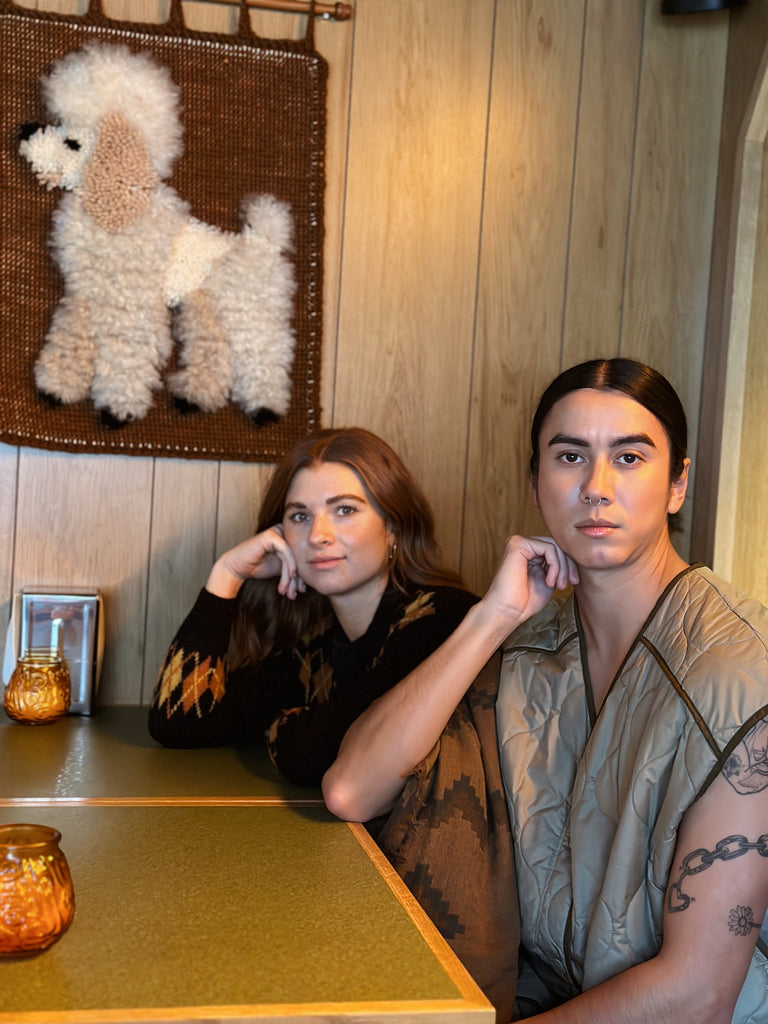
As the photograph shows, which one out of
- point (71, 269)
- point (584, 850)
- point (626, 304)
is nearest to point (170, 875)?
point (584, 850)

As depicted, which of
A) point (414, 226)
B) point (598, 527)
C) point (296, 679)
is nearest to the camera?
point (598, 527)

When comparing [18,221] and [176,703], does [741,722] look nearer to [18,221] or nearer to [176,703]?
[176,703]

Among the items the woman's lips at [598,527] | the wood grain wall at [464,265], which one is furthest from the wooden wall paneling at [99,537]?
the woman's lips at [598,527]

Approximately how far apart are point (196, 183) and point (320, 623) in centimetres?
87

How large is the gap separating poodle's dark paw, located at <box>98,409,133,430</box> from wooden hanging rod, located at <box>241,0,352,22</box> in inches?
32.6

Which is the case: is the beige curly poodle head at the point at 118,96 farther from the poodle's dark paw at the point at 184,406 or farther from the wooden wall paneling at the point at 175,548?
the wooden wall paneling at the point at 175,548

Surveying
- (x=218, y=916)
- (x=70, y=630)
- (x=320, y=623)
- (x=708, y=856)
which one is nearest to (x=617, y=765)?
(x=708, y=856)

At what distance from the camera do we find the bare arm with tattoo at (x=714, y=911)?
3.71ft

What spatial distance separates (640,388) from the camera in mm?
1438

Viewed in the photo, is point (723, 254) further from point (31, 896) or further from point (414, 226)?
point (31, 896)

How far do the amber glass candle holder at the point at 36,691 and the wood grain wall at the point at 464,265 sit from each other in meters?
0.26

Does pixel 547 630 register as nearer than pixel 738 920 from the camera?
No

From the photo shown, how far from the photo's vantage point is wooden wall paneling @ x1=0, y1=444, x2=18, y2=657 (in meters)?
2.06

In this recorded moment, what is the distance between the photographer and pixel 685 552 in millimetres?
2219
